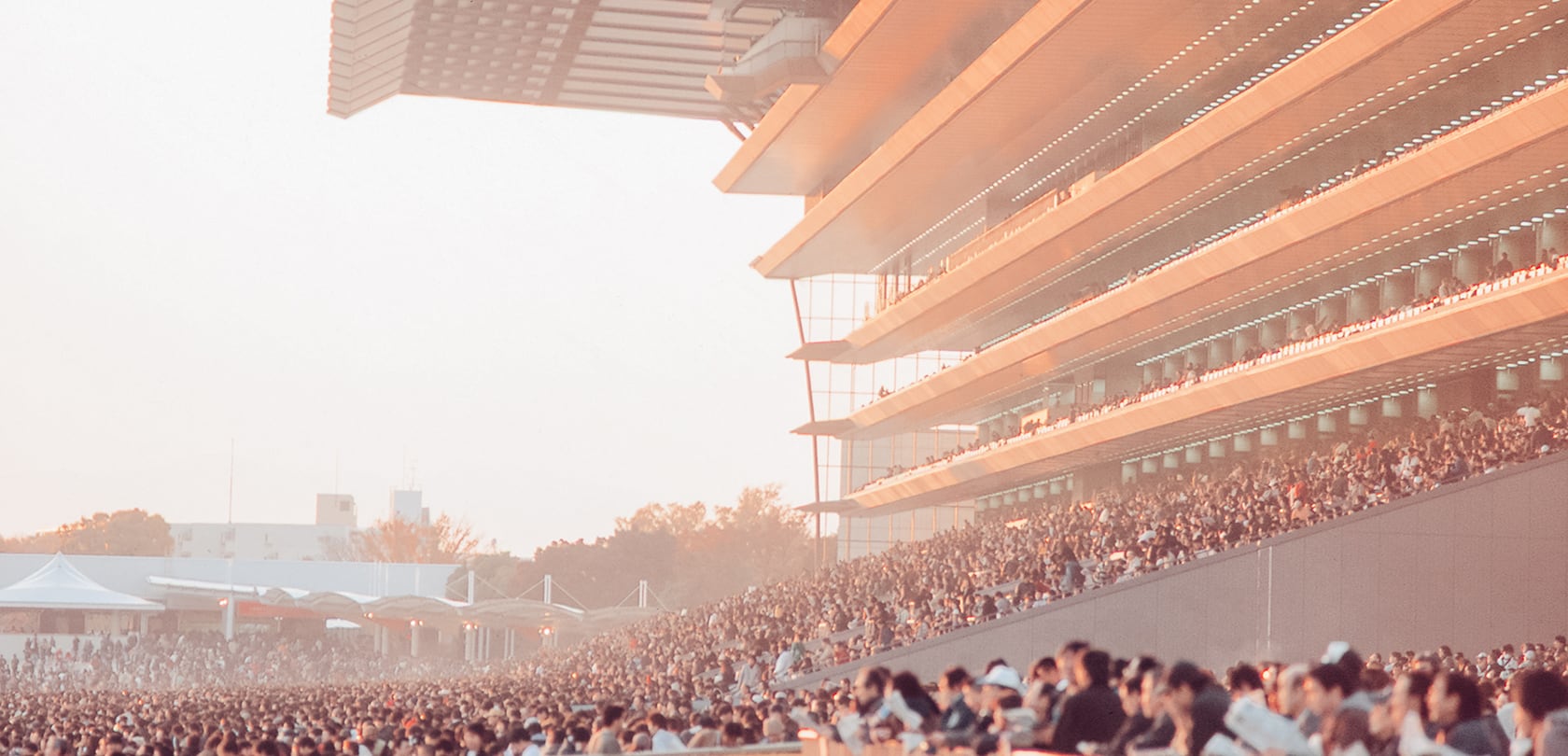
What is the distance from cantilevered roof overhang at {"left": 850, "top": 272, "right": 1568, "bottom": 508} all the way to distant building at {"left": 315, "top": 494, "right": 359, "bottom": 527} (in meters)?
141

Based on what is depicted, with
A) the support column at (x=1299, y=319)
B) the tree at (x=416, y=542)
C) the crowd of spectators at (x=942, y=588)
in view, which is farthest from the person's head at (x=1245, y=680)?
the tree at (x=416, y=542)

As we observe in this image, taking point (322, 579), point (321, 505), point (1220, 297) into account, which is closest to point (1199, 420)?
point (1220, 297)

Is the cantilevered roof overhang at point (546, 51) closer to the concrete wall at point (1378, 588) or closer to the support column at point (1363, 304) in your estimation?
the support column at point (1363, 304)

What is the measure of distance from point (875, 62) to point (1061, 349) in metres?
9.15

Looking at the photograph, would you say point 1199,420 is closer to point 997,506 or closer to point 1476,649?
point 1476,649

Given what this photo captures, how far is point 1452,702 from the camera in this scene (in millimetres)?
9344

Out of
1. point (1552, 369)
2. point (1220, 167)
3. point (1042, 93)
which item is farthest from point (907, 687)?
point (1042, 93)

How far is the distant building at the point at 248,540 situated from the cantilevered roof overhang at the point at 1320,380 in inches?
4566

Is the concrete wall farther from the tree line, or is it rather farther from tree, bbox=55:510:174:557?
tree, bbox=55:510:174:557

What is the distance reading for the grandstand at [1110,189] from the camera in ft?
103

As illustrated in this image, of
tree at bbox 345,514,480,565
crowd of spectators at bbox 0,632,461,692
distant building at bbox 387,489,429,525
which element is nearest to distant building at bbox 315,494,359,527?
distant building at bbox 387,489,429,525

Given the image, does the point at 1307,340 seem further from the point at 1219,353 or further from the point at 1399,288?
the point at 1219,353

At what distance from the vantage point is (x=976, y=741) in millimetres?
11469

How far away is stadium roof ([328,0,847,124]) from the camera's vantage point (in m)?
65.0
